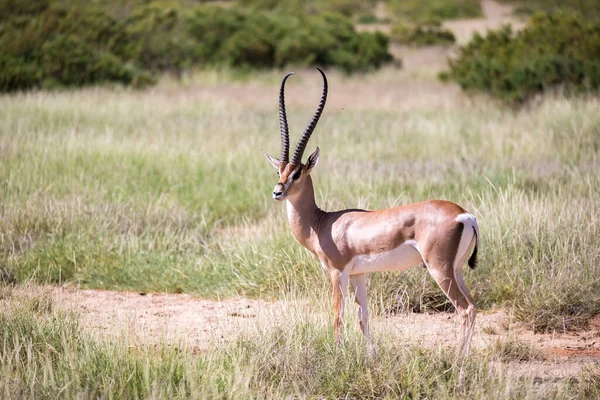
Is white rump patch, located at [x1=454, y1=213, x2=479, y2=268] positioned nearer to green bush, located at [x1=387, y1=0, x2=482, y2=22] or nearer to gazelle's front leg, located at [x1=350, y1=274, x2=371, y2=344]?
gazelle's front leg, located at [x1=350, y1=274, x2=371, y2=344]

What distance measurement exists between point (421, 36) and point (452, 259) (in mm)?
33599

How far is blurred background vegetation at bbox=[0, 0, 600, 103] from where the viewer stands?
1888cm

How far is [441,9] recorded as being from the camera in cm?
5072

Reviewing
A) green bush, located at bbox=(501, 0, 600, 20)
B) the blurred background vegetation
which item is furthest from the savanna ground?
green bush, located at bbox=(501, 0, 600, 20)

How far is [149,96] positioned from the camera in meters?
19.8

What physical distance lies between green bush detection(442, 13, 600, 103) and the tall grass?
1374 mm

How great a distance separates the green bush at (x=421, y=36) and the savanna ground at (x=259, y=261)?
21.3 meters

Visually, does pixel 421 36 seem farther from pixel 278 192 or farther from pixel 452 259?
pixel 452 259

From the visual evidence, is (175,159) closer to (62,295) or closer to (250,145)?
(250,145)

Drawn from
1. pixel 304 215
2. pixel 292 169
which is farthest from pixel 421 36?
pixel 292 169

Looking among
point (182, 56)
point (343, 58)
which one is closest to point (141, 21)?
point (182, 56)

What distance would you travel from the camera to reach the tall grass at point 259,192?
23.1ft

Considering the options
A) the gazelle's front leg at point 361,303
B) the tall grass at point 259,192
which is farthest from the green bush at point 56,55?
the gazelle's front leg at point 361,303

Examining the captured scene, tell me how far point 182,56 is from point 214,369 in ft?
79.1
